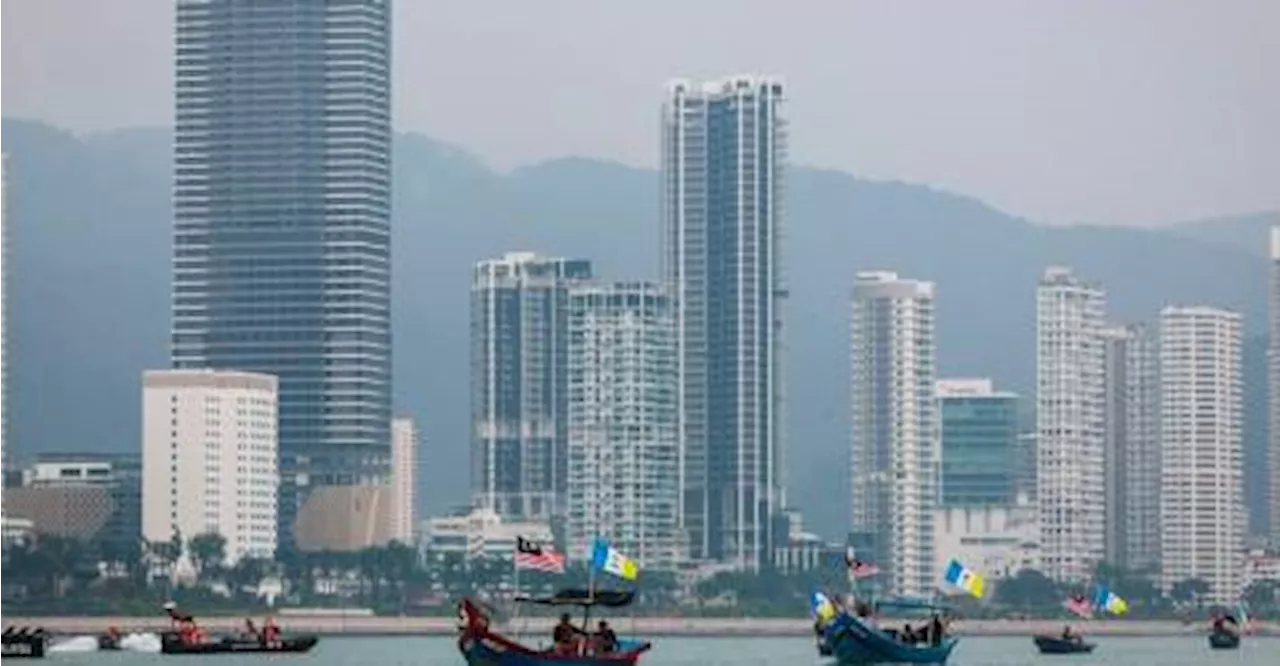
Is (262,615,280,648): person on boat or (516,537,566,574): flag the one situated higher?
(516,537,566,574): flag

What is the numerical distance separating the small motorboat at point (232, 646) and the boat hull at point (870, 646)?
2091 cm

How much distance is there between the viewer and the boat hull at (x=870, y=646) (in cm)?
7662

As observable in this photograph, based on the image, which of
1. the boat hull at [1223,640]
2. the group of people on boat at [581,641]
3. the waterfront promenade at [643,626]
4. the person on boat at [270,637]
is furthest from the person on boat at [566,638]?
the waterfront promenade at [643,626]

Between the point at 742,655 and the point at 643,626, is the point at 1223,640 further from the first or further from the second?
the point at 643,626

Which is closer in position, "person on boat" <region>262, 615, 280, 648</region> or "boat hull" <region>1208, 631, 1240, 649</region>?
"person on boat" <region>262, 615, 280, 648</region>

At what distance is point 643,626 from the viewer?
16062cm

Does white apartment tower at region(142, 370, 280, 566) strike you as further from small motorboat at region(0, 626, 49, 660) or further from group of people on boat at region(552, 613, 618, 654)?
group of people on boat at region(552, 613, 618, 654)

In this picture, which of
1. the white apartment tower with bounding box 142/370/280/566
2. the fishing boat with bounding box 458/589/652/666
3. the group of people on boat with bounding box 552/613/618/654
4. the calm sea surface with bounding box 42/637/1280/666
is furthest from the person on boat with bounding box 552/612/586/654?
the white apartment tower with bounding box 142/370/280/566

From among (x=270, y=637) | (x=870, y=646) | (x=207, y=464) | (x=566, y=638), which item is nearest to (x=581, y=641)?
(x=566, y=638)

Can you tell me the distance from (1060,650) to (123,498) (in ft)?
258

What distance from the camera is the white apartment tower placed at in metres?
181

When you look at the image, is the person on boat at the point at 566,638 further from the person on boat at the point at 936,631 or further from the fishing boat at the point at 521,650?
the person on boat at the point at 936,631

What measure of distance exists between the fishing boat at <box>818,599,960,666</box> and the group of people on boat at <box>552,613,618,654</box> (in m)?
11.9

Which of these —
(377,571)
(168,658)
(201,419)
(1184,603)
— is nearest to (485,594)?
(377,571)
